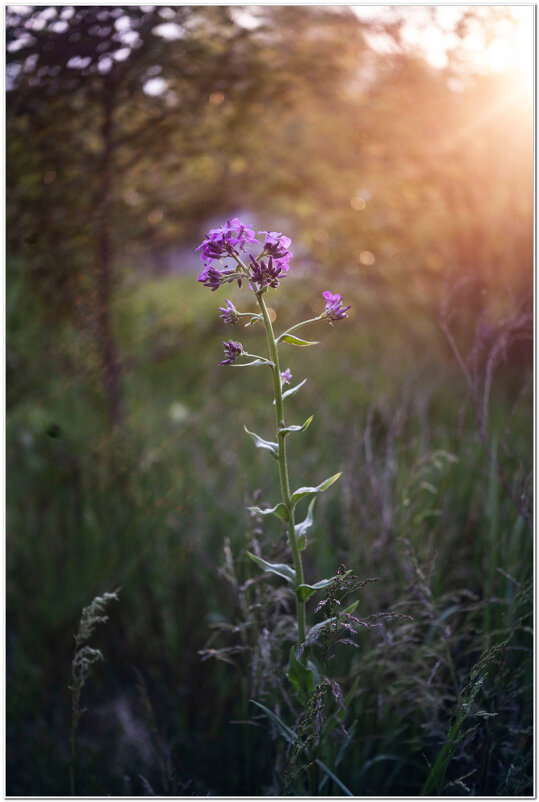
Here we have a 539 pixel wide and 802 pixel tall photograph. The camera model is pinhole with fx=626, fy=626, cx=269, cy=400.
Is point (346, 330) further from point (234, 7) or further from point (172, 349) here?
point (234, 7)

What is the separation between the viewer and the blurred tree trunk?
7.57 ft

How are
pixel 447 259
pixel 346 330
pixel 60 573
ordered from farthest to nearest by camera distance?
1. pixel 346 330
2. pixel 447 259
3. pixel 60 573

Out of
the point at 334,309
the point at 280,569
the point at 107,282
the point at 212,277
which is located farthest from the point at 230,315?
the point at 107,282

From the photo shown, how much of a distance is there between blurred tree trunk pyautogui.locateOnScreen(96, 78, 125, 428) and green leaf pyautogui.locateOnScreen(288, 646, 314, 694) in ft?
5.19

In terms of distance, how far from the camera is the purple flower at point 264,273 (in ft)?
3.10

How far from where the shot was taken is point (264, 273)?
3.14 feet

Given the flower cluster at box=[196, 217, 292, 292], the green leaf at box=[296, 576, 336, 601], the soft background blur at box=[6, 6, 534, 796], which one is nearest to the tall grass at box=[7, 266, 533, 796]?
the soft background blur at box=[6, 6, 534, 796]

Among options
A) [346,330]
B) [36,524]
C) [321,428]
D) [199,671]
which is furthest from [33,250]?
[346,330]

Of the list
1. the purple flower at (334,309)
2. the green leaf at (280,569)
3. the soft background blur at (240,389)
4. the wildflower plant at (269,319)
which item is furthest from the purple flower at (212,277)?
the soft background blur at (240,389)

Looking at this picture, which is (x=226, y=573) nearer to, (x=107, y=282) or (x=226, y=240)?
(x=226, y=240)

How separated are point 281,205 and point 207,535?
198 centimetres

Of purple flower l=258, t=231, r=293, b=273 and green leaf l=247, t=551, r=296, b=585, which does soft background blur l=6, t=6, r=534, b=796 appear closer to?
green leaf l=247, t=551, r=296, b=585

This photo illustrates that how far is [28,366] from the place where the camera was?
2539 millimetres

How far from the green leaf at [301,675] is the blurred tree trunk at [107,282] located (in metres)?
1.58
